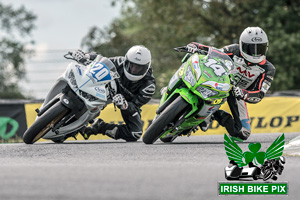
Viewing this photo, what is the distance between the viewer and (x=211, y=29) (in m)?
24.5

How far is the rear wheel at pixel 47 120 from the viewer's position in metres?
7.38

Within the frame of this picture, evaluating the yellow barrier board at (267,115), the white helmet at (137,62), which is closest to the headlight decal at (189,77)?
the white helmet at (137,62)

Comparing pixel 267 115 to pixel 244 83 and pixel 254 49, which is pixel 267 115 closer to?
pixel 244 83

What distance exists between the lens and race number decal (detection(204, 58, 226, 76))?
283 inches

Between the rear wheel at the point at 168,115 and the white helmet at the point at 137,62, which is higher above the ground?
the white helmet at the point at 137,62

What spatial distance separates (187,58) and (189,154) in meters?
2.26

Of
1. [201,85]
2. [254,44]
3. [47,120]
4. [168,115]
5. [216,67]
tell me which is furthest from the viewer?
[254,44]

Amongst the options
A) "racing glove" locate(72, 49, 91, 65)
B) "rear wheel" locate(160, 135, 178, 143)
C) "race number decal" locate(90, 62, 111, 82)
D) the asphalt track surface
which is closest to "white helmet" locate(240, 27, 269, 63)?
"rear wheel" locate(160, 135, 178, 143)

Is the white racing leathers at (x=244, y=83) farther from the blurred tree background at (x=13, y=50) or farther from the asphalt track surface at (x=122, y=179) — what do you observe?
the blurred tree background at (x=13, y=50)

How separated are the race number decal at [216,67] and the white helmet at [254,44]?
3.49 feet

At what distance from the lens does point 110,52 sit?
2441 centimetres

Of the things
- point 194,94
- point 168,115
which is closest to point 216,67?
point 194,94

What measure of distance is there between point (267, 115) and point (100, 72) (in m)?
5.53

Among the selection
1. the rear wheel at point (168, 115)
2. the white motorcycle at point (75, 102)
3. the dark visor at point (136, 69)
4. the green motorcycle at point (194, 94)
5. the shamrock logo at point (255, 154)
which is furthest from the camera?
the dark visor at point (136, 69)
